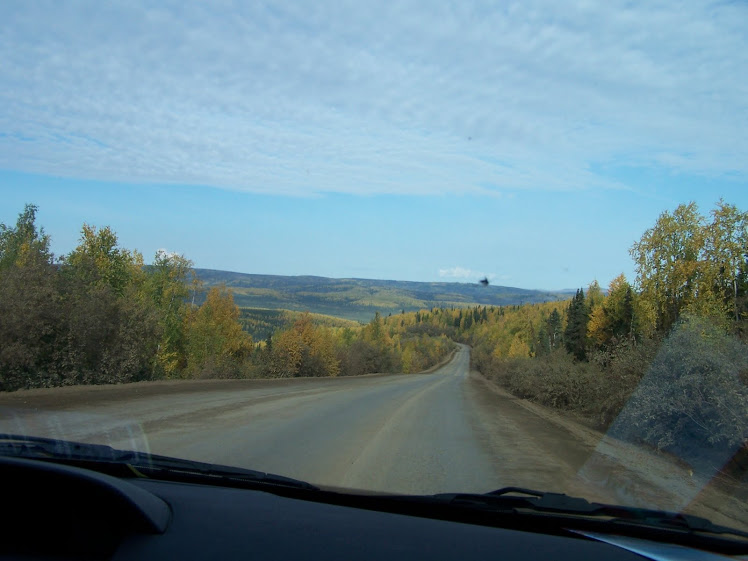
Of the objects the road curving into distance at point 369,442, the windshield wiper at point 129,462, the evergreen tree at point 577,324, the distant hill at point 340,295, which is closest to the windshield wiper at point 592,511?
the windshield wiper at point 129,462

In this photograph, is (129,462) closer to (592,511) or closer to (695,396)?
(592,511)

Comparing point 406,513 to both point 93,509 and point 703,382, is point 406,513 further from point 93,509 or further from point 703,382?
point 703,382

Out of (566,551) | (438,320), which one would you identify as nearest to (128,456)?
(566,551)

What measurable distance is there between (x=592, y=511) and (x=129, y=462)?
10.4 ft

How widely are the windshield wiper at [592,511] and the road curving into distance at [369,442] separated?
12.0 ft

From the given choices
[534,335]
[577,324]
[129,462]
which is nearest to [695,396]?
[129,462]

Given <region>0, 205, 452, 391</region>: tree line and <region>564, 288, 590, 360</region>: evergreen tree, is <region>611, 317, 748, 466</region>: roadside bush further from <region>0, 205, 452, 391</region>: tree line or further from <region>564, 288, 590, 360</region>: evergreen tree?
<region>564, 288, 590, 360</region>: evergreen tree

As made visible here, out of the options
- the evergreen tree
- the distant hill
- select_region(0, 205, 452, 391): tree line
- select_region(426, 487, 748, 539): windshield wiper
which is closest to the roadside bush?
select_region(426, 487, 748, 539): windshield wiper

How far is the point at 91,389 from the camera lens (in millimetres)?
17109

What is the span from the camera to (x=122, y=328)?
2203 centimetres

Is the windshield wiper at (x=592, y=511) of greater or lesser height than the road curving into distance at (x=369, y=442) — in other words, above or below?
above

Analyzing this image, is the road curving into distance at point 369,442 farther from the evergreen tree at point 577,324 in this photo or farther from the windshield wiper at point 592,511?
the evergreen tree at point 577,324

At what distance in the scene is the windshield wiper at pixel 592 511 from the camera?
301cm

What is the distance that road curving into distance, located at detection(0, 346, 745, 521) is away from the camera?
25.0 feet
